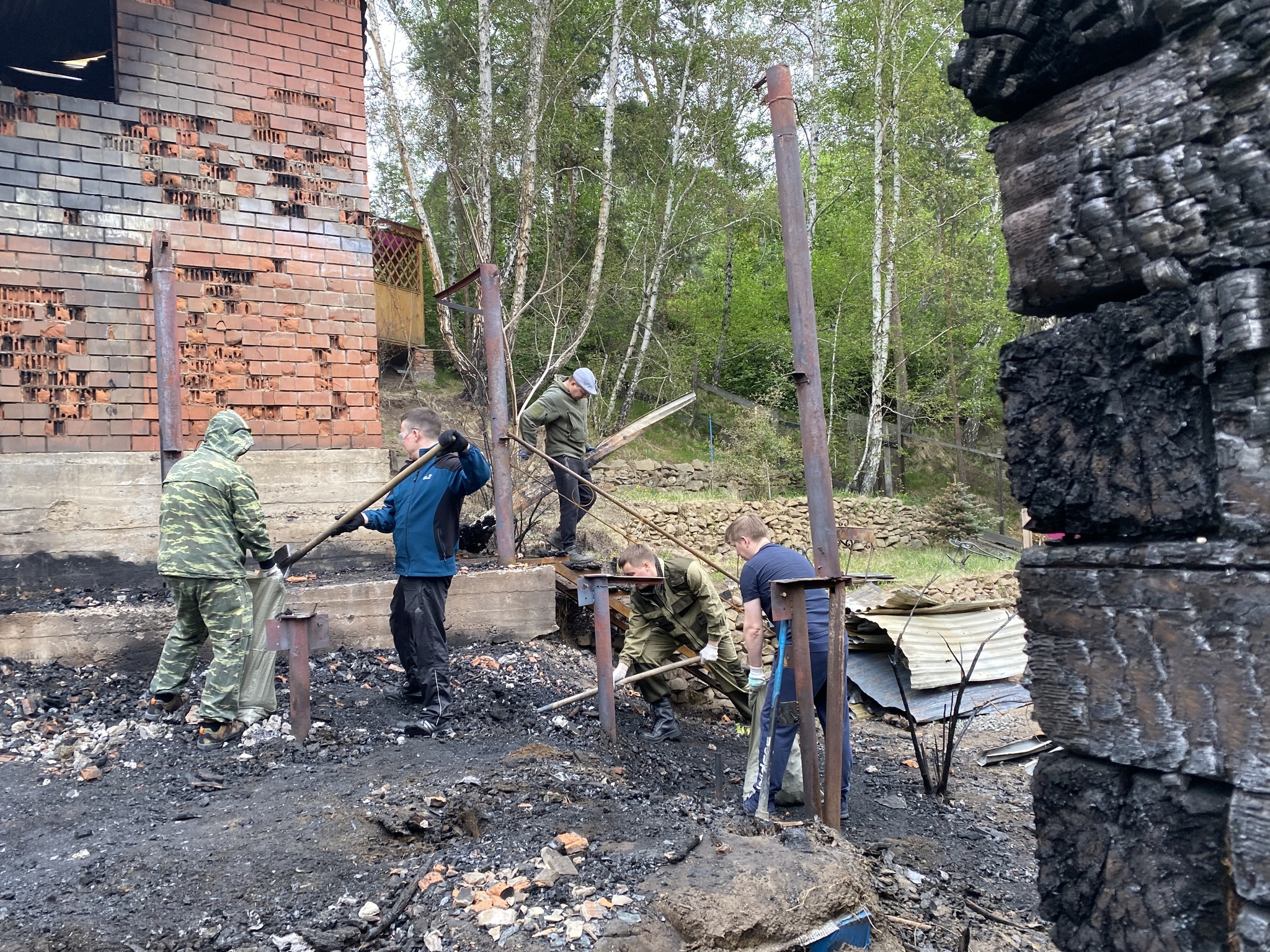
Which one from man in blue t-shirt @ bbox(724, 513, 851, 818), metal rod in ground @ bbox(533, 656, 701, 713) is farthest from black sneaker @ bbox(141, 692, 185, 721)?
man in blue t-shirt @ bbox(724, 513, 851, 818)

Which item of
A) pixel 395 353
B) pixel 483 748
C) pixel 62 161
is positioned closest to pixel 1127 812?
pixel 483 748

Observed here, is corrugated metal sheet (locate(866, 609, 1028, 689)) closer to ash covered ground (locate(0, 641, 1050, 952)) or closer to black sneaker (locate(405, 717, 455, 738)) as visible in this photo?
ash covered ground (locate(0, 641, 1050, 952))

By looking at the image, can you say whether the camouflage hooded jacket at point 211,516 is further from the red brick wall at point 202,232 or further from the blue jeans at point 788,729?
the blue jeans at point 788,729

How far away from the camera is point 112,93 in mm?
7047

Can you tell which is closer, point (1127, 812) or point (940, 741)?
point (1127, 812)

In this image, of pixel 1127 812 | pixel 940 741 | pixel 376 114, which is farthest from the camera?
pixel 376 114

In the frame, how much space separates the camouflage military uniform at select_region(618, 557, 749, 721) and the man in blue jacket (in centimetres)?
154

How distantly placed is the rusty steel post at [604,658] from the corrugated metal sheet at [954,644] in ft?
10.6

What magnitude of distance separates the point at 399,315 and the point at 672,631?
37.0ft

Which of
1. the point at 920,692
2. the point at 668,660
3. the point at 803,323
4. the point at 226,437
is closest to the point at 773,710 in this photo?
the point at 803,323

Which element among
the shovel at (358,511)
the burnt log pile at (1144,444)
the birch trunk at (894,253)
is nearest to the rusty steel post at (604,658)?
the shovel at (358,511)

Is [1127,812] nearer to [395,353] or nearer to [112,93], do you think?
[112,93]

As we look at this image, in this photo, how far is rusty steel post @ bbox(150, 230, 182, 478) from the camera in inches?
222

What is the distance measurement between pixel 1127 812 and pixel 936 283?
62.5 ft
